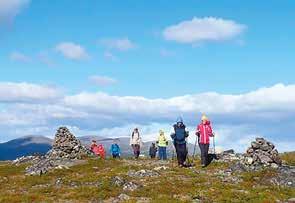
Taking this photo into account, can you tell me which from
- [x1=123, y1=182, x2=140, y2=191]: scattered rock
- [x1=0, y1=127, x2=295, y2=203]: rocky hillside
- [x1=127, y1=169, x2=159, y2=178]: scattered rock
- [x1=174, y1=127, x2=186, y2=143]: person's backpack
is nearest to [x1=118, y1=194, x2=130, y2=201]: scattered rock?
[x1=0, y1=127, x2=295, y2=203]: rocky hillside

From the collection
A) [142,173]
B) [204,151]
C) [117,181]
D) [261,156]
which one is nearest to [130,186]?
[117,181]

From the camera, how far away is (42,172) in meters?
46.8

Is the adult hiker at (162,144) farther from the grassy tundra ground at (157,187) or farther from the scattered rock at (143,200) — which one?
the scattered rock at (143,200)

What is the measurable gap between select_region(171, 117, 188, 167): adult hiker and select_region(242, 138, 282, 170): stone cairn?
208 inches

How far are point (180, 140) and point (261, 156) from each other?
7.06 meters

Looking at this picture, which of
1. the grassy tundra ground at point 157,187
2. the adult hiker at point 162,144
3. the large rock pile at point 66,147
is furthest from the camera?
the large rock pile at point 66,147

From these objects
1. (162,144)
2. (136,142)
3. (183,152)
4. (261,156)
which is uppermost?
(136,142)

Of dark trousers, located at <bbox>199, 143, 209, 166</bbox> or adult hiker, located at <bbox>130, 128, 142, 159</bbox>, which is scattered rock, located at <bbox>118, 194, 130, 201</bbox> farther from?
adult hiker, located at <bbox>130, 128, 142, 159</bbox>

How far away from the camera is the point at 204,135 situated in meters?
45.5

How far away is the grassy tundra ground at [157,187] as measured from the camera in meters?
33.3

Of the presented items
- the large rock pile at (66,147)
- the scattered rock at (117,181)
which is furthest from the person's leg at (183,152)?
the large rock pile at (66,147)

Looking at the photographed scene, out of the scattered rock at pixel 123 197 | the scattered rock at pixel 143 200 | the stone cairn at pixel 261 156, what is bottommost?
the scattered rock at pixel 143 200

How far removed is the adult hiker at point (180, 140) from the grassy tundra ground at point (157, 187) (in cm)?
147

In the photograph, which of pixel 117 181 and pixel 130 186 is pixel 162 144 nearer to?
pixel 117 181
